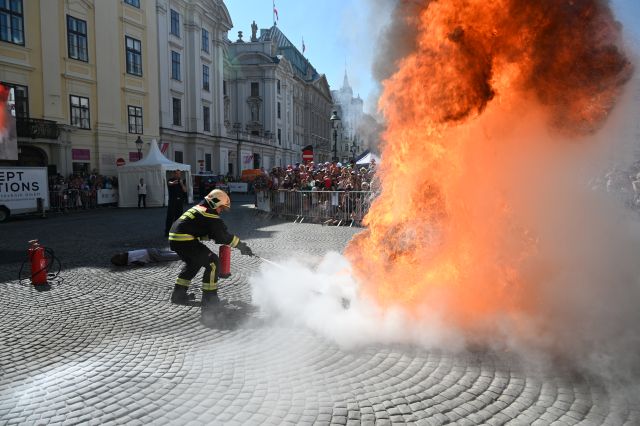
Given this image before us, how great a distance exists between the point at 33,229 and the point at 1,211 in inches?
125

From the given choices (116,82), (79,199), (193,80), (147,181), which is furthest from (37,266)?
(193,80)

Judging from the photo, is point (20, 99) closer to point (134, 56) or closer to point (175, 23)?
point (134, 56)

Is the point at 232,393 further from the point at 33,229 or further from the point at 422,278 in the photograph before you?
the point at 33,229

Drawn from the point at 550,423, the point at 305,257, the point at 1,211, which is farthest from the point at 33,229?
the point at 550,423

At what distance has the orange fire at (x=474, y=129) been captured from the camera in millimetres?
4727

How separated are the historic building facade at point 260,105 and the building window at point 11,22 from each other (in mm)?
22963

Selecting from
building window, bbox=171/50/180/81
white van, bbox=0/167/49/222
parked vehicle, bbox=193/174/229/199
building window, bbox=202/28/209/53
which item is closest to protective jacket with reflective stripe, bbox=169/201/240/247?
white van, bbox=0/167/49/222

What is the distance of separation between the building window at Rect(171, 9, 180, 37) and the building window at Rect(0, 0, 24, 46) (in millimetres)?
14141

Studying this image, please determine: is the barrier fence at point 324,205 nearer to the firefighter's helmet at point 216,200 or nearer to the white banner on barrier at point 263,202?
the white banner on barrier at point 263,202

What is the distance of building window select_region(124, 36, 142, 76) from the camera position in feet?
99.3

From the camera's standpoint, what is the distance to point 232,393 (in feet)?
12.2

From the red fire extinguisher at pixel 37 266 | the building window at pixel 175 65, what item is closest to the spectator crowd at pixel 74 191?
the red fire extinguisher at pixel 37 266

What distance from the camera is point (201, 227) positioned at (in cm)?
605

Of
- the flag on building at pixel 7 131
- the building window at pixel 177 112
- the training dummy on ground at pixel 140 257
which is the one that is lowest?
the training dummy on ground at pixel 140 257
